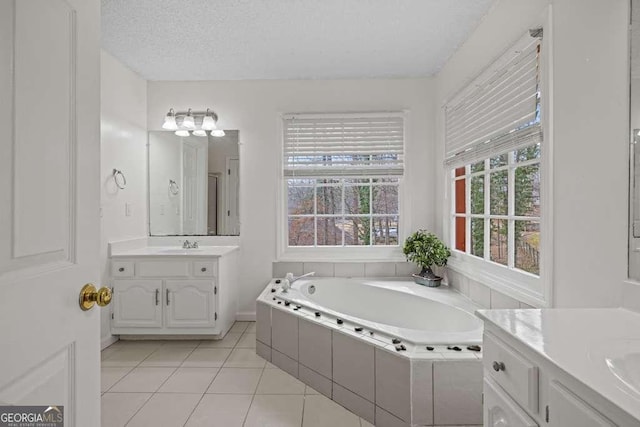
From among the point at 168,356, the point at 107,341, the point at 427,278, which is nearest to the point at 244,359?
the point at 168,356

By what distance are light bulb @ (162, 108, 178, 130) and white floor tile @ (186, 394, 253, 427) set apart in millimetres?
Result: 2436

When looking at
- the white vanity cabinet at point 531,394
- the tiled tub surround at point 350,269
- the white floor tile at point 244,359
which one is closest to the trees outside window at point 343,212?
the tiled tub surround at point 350,269

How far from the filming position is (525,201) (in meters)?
2.05

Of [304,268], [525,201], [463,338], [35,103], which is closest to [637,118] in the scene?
[525,201]

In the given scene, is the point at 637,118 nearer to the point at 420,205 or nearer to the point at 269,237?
the point at 420,205

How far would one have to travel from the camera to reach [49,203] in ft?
2.46

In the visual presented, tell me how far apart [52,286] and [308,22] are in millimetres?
2275

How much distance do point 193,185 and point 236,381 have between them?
6.56 feet

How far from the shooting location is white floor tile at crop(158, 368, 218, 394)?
220 centimetres

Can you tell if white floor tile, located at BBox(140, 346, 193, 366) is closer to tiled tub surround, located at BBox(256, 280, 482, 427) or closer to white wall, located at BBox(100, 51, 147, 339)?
white wall, located at BBox(100, 51, 147, 339)

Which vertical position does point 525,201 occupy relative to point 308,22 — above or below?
below

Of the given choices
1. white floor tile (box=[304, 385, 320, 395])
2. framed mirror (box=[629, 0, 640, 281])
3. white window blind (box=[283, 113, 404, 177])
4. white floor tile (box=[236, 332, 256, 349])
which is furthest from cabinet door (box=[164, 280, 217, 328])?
framed mirror (box=[629, 0, 640, 281])

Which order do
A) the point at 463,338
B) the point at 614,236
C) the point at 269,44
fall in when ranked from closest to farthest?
the point at 614,236, the point at 463,338, the point at 269,44

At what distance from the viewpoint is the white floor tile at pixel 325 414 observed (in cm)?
184
